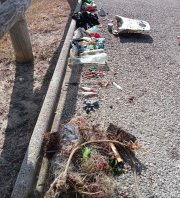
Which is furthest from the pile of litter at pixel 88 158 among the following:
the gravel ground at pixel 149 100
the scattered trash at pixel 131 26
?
the scattered trash at pixel 131 26

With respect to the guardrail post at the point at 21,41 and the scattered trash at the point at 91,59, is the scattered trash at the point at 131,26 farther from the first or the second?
the guardrail post at the point at 21,41

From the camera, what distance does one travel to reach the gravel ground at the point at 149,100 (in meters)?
3.92

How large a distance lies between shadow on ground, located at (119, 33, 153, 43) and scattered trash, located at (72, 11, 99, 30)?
0.91 meters

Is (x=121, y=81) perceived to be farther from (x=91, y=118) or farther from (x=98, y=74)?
(x=91, y=118)

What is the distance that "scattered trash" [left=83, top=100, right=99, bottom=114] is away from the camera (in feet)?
16.4

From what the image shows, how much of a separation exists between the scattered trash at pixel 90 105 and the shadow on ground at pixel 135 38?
8.77 ft

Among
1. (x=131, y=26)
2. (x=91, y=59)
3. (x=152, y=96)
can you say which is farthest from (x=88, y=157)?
(x=131, y=26)

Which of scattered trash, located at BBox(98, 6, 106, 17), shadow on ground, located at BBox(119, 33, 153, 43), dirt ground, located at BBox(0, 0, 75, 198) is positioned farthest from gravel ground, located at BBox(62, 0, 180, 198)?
dirt ground, located at BBox(0, 0, 75, 198)

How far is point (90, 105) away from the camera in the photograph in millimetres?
5051

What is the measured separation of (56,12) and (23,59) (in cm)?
328

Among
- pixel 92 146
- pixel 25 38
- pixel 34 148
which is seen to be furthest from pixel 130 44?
pixel 34 148

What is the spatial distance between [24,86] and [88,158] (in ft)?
8.79

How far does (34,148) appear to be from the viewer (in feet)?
12.4

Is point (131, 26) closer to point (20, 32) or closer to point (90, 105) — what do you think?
point (20, 32)
